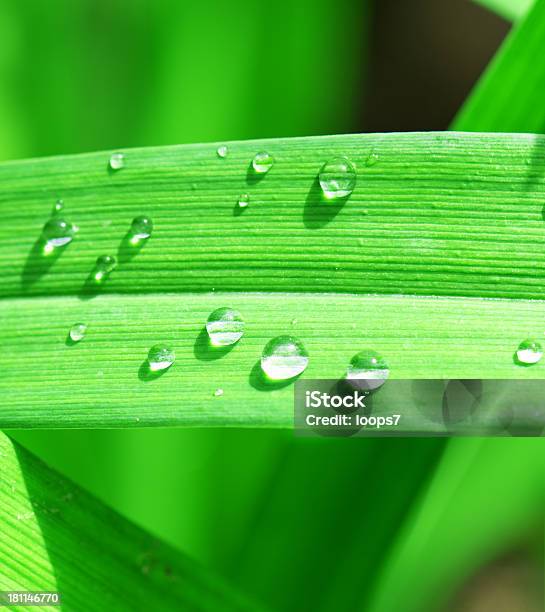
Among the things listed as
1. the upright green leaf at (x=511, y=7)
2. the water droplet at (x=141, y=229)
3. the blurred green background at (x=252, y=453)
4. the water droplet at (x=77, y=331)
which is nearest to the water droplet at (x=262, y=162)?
the water droplet at (x=141, y=229)

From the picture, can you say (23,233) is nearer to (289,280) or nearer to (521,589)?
(289,280)

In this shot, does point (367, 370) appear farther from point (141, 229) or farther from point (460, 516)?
point (460, 516)

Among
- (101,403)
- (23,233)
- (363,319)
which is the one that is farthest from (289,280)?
(23,233)

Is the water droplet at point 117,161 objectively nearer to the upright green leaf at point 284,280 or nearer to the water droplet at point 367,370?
the upright green leaf at point 284,280

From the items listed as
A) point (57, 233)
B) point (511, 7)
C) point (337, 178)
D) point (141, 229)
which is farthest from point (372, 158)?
point (511, 7)

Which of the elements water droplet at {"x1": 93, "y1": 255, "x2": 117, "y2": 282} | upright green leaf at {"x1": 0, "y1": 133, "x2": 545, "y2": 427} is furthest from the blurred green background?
water droplet at {"x1": 93, "y1": 255, "x2": 117, "y2": 282}

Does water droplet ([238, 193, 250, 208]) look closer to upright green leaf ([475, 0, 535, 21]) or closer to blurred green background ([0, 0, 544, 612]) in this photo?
blurred green background ([0, 0, 544, 612])
